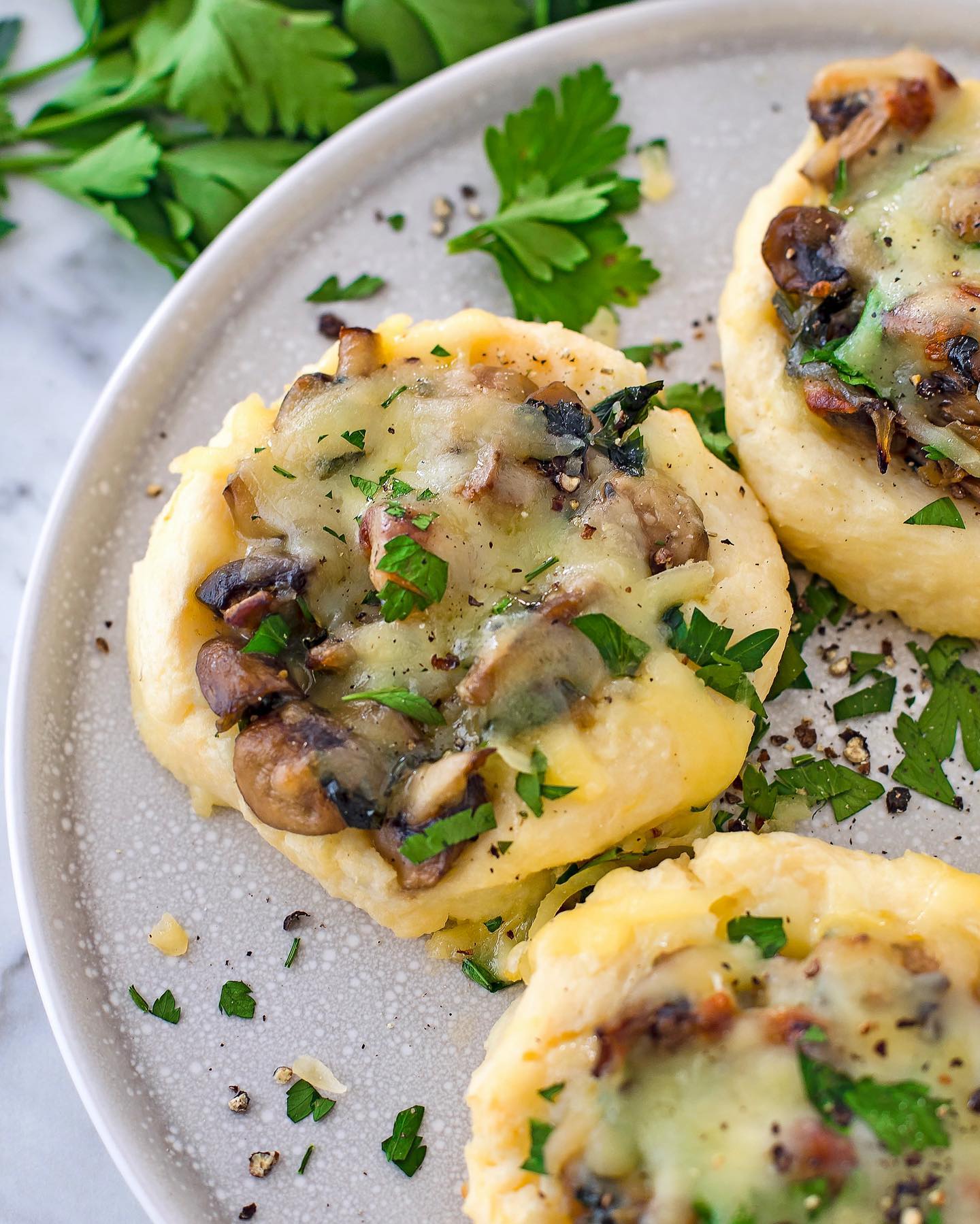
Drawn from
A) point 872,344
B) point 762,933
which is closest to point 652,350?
point 872,344

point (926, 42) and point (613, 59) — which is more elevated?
point (613, 59)

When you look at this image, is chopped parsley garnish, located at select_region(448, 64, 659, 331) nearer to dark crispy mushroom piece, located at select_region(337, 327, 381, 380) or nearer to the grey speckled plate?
the grey speckled plate

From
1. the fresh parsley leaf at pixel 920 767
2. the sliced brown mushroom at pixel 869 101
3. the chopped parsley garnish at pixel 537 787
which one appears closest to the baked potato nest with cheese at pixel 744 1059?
the chopped parsley garnish at pixel 537 787

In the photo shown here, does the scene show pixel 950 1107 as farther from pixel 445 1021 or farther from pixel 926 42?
pixel 926 42

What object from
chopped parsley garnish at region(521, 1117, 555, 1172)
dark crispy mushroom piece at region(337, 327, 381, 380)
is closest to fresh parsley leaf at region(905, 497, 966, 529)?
dark crispy mushroom piece at region(337, 327, 381, 380)

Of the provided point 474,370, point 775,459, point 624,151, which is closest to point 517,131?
point 624,151
